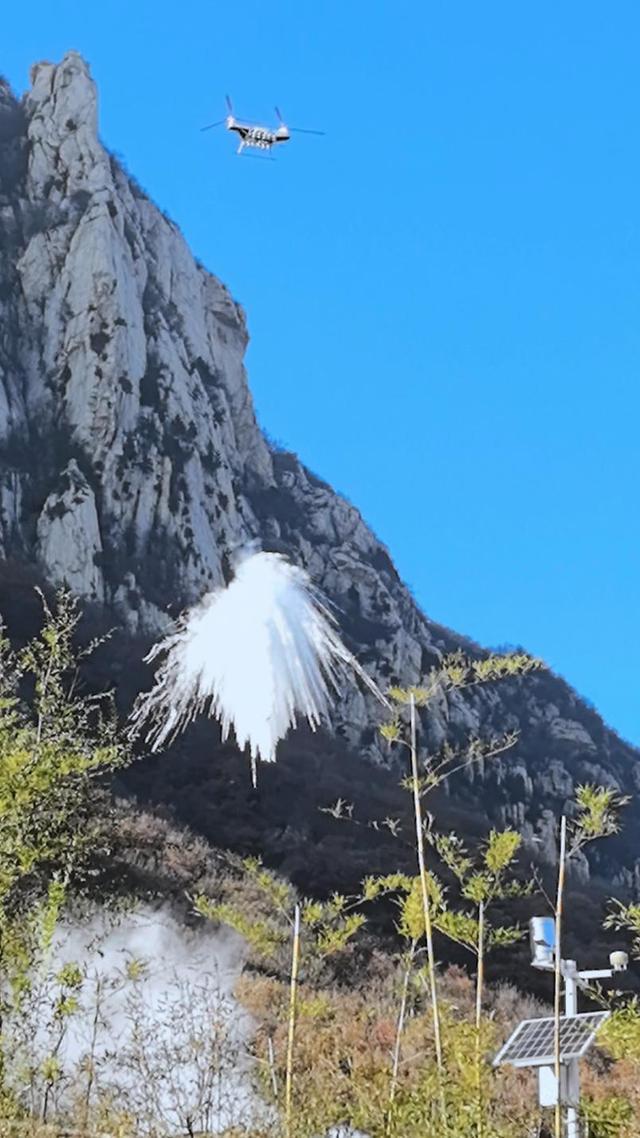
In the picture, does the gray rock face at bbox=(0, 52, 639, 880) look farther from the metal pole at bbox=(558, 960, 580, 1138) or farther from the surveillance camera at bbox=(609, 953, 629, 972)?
the surveillance camera at bbox=(609, 953, 629, 972)

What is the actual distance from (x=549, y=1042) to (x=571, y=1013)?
0.48 metres

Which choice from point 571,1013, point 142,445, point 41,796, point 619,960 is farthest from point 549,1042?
point 142,445

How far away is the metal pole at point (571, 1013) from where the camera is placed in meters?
6.17

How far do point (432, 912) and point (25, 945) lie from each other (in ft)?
9.08

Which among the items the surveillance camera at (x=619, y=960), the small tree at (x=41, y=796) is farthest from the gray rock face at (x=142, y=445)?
the surveillance camera at (x=619, y=960)

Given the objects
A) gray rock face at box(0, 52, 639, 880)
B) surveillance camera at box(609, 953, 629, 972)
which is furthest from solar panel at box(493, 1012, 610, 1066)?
gray rock face at box(0, 52, 639, 880)

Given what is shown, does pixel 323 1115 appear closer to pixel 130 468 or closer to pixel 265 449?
pixel 130 468

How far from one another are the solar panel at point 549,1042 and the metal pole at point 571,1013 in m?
0.12

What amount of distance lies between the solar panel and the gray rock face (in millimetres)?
34788

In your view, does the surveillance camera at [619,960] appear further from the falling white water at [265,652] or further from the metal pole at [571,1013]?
the falling white water at [265,652]

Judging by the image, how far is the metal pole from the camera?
6.17 meters

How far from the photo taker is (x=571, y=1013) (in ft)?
22.2

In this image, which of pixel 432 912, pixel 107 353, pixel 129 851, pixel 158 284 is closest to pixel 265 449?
pixel 158 284

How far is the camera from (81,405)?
5159 cm
